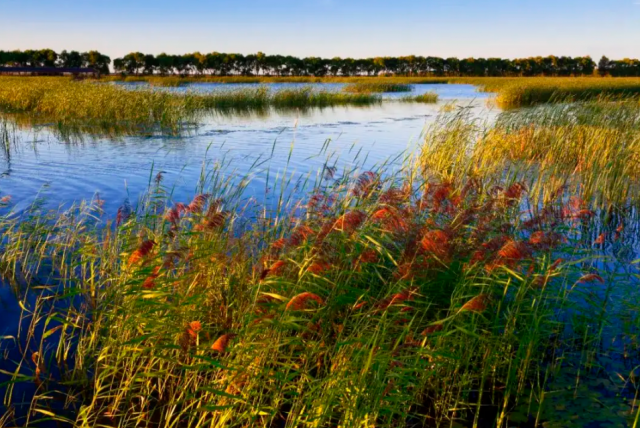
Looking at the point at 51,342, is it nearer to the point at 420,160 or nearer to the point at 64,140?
the point at 420,160

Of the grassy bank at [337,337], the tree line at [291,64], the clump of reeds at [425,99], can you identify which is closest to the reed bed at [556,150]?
the grassy bank at [337,337]

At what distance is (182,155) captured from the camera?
59.7ft

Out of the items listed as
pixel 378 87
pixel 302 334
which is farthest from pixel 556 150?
pixel 378 87

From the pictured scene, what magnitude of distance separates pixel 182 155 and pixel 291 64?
4934 inches

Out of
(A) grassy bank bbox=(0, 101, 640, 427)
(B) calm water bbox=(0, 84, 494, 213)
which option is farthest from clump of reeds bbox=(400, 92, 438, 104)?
(A) grassy bank bbox=(0, 101, 640, 427)

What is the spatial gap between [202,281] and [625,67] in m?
128

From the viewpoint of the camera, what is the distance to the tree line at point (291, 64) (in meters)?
130

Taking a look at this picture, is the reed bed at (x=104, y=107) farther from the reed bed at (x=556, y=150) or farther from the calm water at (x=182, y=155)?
the reed bed at (x=556, y=150)

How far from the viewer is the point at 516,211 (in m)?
7.39

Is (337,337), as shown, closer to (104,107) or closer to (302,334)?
(302,334)

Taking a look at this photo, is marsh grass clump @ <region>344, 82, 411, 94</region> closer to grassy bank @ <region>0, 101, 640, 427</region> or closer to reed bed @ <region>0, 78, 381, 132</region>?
reed bed @ <region>0, 78, 381, 132</region>

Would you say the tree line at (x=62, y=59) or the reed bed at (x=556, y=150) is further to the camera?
the tree line at (x=62, y=59)

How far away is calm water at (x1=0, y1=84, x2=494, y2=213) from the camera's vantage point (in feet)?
42.7

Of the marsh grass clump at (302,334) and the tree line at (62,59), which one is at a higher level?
the tree line at (62,59)
